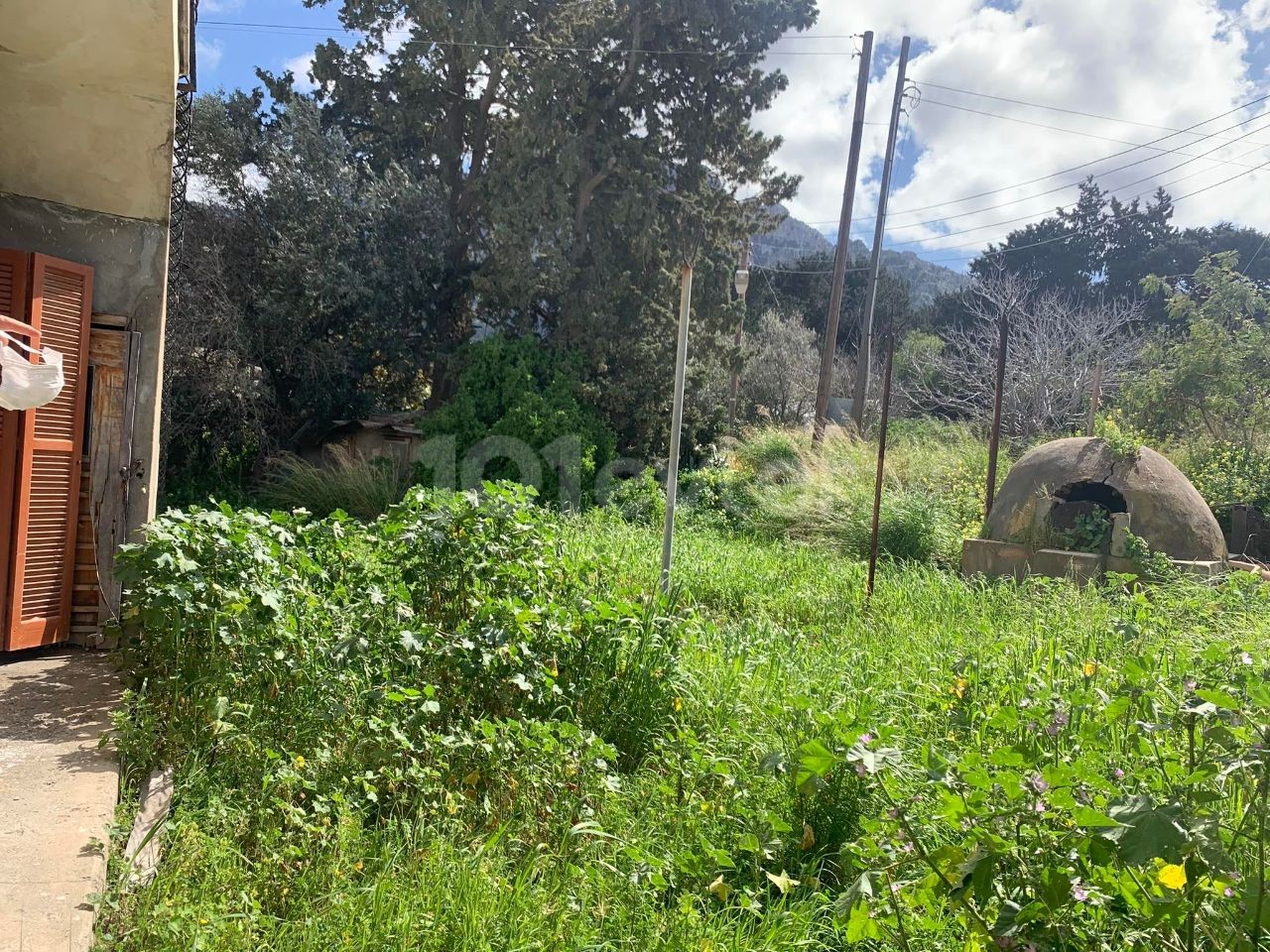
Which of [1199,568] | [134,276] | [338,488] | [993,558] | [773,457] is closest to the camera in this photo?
[134,276]

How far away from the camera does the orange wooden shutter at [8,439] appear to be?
511cm

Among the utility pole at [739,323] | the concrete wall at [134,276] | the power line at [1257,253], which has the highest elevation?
the power line at [1257,253]

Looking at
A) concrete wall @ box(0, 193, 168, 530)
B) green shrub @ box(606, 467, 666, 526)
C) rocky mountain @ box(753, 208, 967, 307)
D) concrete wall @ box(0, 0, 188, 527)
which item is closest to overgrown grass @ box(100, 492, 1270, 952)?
concrete wall @ box(0, 193, 168, 530)

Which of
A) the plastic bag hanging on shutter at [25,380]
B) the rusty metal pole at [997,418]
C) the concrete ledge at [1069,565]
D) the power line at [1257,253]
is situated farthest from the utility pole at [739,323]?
the power line at [1257,253]

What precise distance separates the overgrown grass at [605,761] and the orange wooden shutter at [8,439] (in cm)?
145

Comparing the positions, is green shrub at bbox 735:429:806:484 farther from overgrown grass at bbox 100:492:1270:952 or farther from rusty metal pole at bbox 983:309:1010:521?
overgrown grass at bbox 100:492:1270:952

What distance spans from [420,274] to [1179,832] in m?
15.2

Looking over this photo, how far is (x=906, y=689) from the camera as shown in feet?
15.5

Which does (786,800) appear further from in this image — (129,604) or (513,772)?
(129,604)

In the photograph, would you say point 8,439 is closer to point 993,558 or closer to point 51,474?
point 51,474

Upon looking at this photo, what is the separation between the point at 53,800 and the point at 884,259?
4948cm

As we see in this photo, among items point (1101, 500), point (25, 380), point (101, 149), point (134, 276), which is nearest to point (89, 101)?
point (101, 149)

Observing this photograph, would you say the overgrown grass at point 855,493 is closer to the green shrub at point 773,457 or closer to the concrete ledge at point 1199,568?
the green shrub at point 773,457

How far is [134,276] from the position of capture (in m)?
5.80
